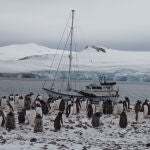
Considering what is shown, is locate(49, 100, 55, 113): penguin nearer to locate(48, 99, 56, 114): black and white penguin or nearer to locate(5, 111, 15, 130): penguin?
locate(48, 99, 56, 114): black and white penguin

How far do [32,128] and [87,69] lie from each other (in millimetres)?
145228

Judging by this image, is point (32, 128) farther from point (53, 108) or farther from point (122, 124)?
point (53, 108)

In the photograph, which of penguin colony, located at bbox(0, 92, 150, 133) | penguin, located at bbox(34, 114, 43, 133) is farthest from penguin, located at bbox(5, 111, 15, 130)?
penguin, located at bbox(34, 114, 43, 133)

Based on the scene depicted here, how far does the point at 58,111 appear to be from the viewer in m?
28.3

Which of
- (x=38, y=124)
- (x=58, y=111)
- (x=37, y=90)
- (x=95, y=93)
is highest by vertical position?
(x=95, y=93)

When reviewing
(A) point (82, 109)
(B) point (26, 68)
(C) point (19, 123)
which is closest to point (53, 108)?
(A) point (82, 109)

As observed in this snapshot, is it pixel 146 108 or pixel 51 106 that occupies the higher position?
pixel 146 108

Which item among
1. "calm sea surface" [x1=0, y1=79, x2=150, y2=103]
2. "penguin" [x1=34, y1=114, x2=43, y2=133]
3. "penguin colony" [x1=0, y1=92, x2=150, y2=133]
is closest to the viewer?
"penguin" [x1=34, y1=114, x2=43, y2=133]

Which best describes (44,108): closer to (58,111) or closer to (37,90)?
(58,111)

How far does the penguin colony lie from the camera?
812 inches

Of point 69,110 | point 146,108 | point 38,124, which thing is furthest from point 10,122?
point 146,108

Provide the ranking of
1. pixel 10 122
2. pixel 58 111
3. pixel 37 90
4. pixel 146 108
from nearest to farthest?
pixel 10 122 → pixel 146 108 → pixel 58 111 → pixel 37 90

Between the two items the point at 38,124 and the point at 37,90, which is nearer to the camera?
the point at 38,124

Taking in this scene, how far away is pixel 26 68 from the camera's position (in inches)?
7156
